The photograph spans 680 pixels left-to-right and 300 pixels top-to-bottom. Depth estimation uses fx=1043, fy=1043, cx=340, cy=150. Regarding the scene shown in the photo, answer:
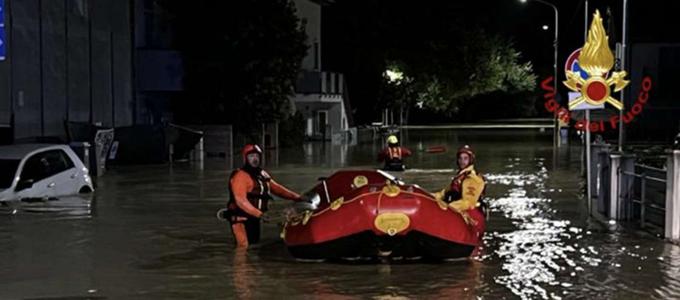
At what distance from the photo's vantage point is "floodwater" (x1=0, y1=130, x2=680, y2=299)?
10.9 metres

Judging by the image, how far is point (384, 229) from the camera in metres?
11.8

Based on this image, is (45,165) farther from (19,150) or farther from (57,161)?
(19,150)

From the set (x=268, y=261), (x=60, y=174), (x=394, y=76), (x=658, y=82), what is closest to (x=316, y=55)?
(x=394, y=76)

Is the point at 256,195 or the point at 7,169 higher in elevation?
the point at 256,195

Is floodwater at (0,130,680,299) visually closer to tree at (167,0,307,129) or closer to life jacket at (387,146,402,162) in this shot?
life jacket at (387,146,402,162)

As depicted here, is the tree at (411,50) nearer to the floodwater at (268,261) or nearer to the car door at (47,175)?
the car door at (47,175)

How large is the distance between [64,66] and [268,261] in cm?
2110

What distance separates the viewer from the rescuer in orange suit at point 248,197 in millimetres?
13312

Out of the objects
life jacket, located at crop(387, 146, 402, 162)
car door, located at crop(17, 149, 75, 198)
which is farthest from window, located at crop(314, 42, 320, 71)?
car door, located at crop(17, 149, 75, 198)

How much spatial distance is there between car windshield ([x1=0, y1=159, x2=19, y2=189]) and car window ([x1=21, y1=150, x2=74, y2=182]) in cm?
19

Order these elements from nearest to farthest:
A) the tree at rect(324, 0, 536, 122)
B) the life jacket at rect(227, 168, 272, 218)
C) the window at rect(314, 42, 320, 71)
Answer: the life jacket at rect(227, 168, 272, 218) → the window at rect(314, 42, 320, 71) → the tree at rect(324, 0, 536, 122)

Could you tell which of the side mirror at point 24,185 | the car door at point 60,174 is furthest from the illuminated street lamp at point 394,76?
the side mirror at point 24,185

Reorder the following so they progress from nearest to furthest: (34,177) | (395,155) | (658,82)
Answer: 1. (34,177)
2. (395,155)
3. (658,82)

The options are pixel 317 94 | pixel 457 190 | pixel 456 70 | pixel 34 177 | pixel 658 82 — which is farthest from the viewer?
pixel 456 70
